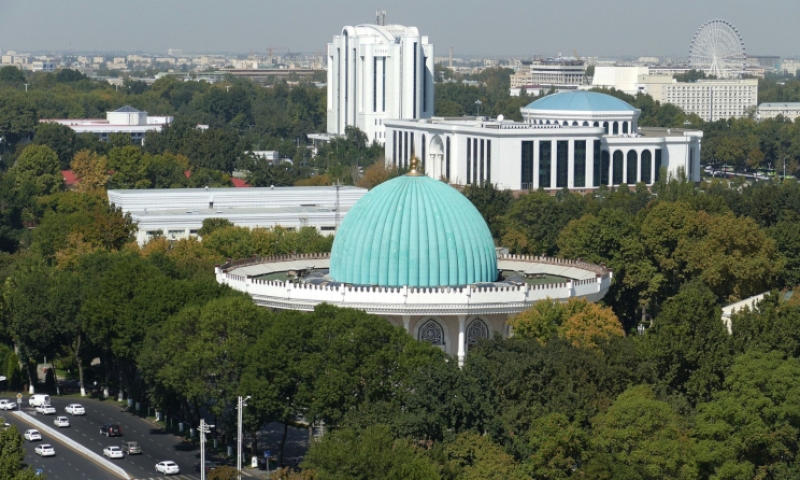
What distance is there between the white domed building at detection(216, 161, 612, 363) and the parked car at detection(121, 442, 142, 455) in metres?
8.25

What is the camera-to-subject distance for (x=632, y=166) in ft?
509

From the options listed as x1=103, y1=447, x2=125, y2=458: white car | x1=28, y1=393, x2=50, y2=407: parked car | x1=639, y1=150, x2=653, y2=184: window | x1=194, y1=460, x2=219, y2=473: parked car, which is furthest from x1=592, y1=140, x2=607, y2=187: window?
x1=194, y1=460, x2=219, y2=473: parked car

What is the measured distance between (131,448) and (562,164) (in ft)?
299

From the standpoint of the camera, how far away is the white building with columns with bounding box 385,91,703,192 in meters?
149

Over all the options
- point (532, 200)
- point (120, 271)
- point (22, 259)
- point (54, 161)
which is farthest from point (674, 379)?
point (54, 161)

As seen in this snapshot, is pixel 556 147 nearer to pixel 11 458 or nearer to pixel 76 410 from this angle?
pixel 76 410

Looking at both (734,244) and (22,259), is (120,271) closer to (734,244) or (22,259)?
(22,259)

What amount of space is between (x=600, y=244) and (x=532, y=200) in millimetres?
23618

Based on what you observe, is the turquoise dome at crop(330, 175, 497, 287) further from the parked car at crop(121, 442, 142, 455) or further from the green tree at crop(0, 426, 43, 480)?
the green tree at crop(0, 426, 43, 480)

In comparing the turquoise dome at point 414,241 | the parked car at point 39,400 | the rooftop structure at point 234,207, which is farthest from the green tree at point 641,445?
the rooftop structure at point 234,207

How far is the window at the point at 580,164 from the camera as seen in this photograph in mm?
149875

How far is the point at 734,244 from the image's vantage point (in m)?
81.5

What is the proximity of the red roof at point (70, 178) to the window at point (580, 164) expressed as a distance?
1620 inches

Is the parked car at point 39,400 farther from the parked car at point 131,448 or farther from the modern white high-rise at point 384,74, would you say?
the modern white high-rise at point 384,74
